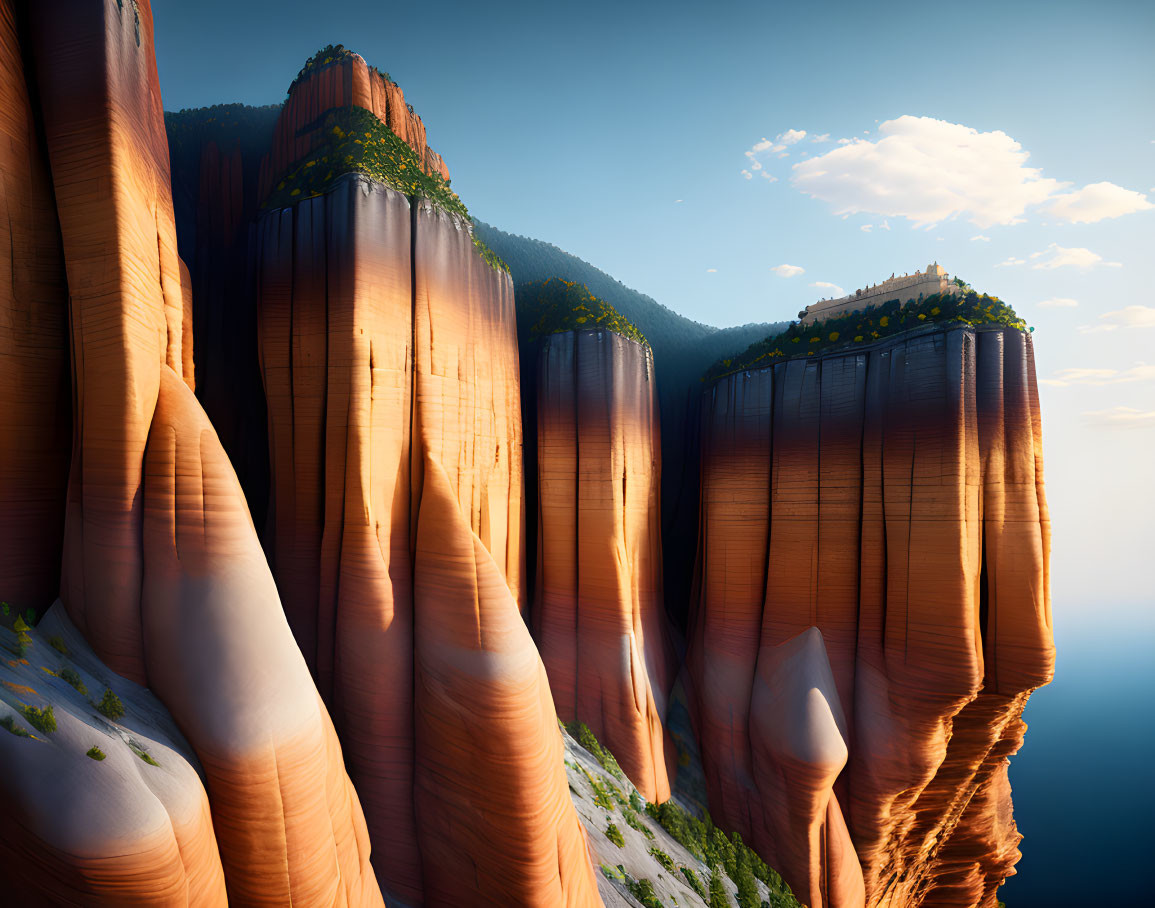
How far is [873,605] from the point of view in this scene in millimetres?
11305

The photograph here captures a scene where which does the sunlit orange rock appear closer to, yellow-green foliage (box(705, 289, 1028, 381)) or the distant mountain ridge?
the distant mountain ridge

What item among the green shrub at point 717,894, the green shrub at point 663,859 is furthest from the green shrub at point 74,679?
the green shrub at point 717,894

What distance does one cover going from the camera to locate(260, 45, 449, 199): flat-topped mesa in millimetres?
9844

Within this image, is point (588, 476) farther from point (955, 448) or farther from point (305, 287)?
point (955, 448)

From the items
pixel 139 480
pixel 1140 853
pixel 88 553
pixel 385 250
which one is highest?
pixel 385 250

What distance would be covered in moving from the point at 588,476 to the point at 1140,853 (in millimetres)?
34011

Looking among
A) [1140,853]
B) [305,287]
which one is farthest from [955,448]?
[1140,853]

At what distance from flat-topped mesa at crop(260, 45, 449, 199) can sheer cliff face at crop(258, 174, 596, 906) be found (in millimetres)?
2663

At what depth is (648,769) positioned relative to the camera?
37.6ft

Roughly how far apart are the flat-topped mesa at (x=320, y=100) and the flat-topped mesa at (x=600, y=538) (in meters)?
6.09

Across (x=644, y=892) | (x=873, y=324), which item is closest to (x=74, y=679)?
(x=644, y=892)

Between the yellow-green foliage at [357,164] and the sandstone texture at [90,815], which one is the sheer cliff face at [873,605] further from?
the sandstone texture at [90,815]

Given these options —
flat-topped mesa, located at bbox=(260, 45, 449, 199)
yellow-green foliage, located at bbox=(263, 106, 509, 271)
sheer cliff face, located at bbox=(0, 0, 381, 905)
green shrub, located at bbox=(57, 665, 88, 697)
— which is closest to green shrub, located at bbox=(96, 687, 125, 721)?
green shrub, located at bbox=(57, 665, 88, 697)

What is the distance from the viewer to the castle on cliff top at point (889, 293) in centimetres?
1195
